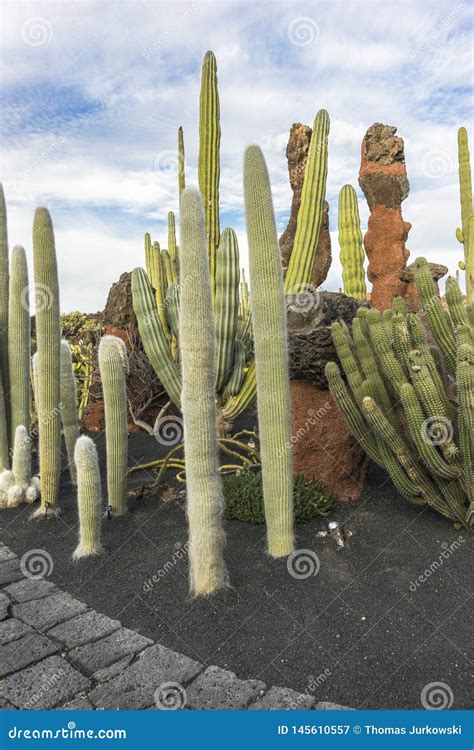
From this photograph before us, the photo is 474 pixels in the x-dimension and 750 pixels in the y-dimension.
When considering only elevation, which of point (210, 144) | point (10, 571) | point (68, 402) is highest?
point (210, 144)

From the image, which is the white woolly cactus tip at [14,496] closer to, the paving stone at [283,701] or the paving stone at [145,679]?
the paving stone at [145,679]

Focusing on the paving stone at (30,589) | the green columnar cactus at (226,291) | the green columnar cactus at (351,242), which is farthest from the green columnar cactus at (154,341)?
the green columnar cactus at (351,242)

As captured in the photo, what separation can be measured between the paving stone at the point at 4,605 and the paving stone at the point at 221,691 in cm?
154

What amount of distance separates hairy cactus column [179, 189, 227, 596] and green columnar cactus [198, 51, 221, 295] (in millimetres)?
3376

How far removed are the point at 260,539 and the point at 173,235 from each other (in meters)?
7.23

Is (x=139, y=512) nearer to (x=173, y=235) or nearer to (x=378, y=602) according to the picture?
(x=378, y=602)

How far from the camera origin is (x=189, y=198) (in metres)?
3.29

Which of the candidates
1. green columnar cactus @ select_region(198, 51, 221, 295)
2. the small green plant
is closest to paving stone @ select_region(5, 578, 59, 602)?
the small green plant

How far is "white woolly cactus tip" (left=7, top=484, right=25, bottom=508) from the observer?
17.8 feet

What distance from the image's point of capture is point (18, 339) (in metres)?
5.85

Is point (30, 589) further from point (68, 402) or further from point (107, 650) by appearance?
point (68, 402)

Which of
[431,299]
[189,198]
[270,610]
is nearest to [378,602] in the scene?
[270,610]

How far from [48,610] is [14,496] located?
2289mm

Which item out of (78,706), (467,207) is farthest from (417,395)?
(467,207)
